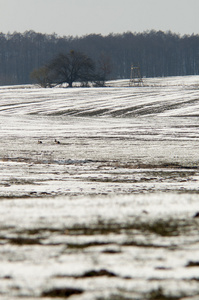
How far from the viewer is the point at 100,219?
7.45m

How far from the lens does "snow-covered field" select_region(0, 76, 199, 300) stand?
193 inches

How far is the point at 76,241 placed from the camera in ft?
20.7

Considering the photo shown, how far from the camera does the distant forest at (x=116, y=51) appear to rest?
520 ft

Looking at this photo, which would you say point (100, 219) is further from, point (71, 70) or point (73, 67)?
point (71, 70)

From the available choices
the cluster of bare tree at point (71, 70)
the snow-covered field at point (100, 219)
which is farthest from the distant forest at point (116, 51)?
the snow-covered field at point (100, 219)

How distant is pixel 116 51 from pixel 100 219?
165 meters

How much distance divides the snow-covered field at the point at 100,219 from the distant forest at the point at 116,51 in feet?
431

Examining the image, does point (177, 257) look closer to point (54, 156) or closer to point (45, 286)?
Result: point (45, 286)

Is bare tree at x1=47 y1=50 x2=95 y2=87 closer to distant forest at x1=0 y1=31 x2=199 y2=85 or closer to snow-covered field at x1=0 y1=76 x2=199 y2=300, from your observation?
snow-covered field at x1=0 y1=76 x2=199 y2=300

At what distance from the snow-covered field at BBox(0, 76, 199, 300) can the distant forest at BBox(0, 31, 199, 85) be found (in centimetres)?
13148

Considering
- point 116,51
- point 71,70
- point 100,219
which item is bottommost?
point 100,219

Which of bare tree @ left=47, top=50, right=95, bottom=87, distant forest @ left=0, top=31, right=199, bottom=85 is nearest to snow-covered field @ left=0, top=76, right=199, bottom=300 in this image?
bare tree @ left=47, top=50, right=95, bottom=87

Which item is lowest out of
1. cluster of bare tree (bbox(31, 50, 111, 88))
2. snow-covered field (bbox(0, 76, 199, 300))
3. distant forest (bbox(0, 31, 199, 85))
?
snow-covered field (bbox(0, 76, 199, 300))

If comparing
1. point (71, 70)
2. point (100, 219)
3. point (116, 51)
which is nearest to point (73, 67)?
point (71, 70)
